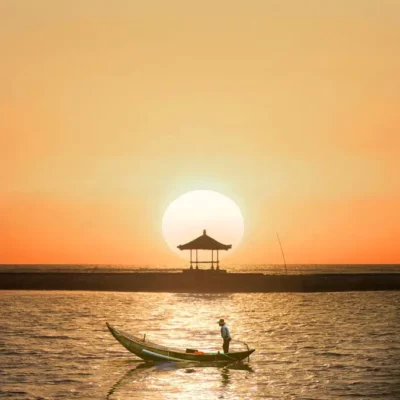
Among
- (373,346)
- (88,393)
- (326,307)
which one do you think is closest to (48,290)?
(326,307)

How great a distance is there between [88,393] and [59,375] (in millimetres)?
4866

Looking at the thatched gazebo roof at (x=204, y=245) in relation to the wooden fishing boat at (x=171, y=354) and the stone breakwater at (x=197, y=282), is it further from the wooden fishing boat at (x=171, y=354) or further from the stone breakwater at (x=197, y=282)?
the wooden fishing boat at (x=171, y=354)

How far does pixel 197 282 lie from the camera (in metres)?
91.0

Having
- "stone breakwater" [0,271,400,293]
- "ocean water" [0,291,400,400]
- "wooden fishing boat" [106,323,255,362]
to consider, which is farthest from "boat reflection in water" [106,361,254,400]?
"stone breakwater" [0,271,400,293]

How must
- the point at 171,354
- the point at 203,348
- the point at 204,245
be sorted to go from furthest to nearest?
the point at 204,245 < the point at 203,348 < the point at 171,354

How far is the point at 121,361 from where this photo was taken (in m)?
41.2

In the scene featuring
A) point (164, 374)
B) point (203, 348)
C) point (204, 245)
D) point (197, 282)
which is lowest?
point (164, 374)

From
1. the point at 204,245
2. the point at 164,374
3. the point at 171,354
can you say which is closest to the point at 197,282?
the point at 204,245

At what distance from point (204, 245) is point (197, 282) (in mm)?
4570

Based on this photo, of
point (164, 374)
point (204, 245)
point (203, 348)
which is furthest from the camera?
point (204, 245)

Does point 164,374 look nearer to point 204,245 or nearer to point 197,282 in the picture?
point 204,245

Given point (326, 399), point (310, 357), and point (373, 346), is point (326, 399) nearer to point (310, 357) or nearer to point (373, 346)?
point (310, 357)

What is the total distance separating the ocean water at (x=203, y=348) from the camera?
33.2m

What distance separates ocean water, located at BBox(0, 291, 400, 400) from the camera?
109ft
